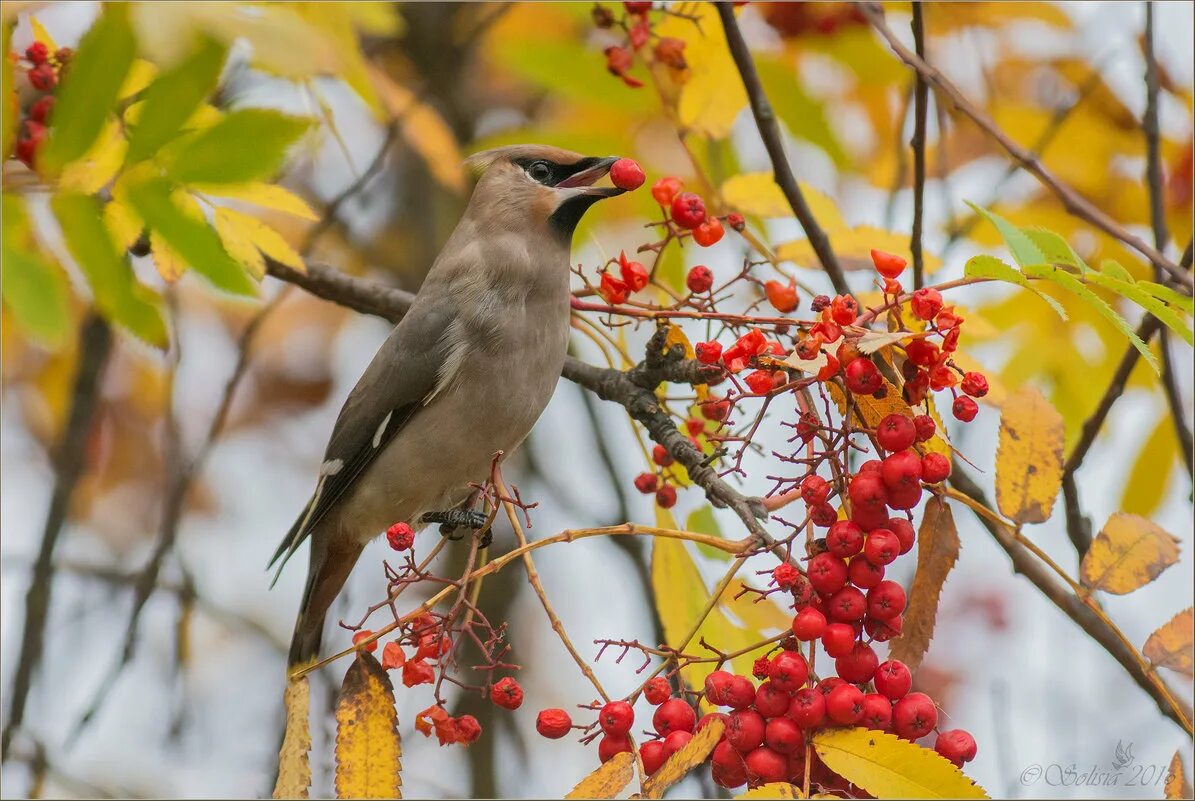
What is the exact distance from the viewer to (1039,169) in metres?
3.26

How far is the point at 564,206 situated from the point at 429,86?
2457 mm

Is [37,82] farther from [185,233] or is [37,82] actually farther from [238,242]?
[185,233]

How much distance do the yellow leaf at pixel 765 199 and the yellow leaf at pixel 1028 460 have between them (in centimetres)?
98

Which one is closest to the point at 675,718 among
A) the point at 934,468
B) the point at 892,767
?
the point at 892,767

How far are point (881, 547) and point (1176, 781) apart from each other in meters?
0.67

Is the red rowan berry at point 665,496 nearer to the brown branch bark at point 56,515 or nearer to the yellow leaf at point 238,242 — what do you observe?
the yellow leaf at point 238,242

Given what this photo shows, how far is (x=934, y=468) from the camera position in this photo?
236 centimetres

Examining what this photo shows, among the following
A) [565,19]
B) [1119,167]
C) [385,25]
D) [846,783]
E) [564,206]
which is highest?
[565,19]

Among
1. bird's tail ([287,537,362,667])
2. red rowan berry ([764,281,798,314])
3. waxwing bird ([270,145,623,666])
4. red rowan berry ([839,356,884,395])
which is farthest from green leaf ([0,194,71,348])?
bird's tail ([287,537,362,667])

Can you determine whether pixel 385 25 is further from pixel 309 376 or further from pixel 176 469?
pixel 309 376

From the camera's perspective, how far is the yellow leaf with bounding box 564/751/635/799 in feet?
7.08

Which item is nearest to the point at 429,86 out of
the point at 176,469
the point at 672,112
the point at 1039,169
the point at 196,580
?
the point at 176,469

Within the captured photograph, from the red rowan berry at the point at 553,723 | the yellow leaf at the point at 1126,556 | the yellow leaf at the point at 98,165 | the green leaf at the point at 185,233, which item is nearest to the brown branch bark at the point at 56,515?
the yellow leaf at the point at 98,165

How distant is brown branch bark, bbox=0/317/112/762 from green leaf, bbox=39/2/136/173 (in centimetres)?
255
